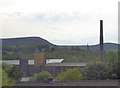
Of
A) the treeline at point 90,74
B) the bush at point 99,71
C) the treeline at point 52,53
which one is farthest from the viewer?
the treeline at point 52,53

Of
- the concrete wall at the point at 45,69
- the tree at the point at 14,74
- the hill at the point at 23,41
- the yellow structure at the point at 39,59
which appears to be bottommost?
the concrete wall at the point at 45,69

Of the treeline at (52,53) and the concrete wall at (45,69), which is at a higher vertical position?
the treeline at (52,53)

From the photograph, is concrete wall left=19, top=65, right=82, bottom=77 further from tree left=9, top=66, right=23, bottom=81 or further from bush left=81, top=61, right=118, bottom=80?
bush left=81, top=61, right=118, bottom=80

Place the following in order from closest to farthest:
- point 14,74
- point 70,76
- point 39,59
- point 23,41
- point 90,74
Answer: point 70,76 < point 90,74 < point 14,74 < point 39,59 < point 23,41

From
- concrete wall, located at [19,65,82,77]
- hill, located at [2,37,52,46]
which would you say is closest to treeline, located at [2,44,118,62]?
hill, located at [2,37,52,46]

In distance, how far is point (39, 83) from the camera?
46.3ft

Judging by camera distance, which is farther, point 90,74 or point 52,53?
point 52,53

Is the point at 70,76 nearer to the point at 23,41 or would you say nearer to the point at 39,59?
the point at 39,59

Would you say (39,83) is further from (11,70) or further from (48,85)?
(11,70)

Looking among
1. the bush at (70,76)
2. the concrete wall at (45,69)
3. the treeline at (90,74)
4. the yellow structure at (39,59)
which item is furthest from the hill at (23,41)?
the bush at (70,76)

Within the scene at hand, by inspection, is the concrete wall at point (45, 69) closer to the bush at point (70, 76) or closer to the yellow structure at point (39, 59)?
the yellow structure at point (39, 59)

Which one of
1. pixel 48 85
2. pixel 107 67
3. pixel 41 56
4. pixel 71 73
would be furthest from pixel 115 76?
pixel 41 56

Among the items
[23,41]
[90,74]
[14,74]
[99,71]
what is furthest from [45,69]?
[23,41]

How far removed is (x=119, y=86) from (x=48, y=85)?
4.79m
